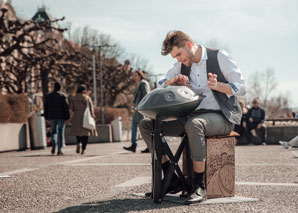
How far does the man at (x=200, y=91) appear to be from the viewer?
4371 mm

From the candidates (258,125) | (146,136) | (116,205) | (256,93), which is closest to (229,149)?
(146,136)

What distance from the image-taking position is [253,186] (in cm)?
564

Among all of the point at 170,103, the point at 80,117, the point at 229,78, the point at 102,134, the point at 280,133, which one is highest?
the point at 229,78

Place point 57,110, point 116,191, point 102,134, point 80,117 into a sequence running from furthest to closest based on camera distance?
point 102,134
point 80,117
point 57,110
point 116,191

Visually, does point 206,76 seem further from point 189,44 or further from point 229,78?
point 189,44

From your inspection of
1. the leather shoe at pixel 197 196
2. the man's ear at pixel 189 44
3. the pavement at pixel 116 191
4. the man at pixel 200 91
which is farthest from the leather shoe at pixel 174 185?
the man's ear at pixel 189 44

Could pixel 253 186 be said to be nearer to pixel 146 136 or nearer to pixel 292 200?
pixel 292 200

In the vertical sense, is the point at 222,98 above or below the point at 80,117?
above

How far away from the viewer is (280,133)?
1945 centimetres

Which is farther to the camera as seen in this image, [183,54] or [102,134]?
[102,134]

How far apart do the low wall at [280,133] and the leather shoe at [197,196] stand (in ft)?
51.3

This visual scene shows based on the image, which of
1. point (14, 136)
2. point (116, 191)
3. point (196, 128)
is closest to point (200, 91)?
point (196, 128)

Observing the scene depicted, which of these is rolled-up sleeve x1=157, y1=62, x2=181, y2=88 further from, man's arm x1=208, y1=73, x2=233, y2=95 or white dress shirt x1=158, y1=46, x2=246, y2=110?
man's arm x1=208, y1=73, x2=233, y2=95

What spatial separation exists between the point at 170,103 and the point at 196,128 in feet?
1.06
